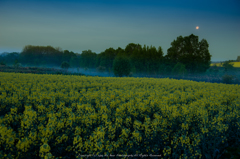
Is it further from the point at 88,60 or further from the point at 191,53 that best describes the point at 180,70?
the point at 88,60

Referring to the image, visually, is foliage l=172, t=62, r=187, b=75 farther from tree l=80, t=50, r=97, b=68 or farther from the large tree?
tree l=80, t=50, r=97, b=68

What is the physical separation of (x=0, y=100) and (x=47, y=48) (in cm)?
19880

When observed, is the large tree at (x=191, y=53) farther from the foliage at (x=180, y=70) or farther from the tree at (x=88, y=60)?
the tree at (x=88, y=60)

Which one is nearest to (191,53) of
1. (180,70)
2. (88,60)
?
(180,70)

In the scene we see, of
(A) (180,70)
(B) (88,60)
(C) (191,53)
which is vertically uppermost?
(B) (88,60)

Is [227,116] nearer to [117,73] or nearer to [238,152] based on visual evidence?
[238,152]

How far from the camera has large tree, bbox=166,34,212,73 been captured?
238 ft

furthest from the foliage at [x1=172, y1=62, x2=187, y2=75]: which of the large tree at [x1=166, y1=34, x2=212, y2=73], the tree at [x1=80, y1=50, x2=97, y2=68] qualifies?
the tree at [x1=80, y1=50, x2=97, y2=68]

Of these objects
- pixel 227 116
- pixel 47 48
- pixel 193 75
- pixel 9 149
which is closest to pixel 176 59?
pixel 193 75

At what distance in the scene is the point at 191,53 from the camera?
7769 cm

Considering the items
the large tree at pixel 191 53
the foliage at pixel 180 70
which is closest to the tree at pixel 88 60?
the large tree at pixel 191 53

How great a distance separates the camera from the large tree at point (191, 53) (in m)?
72.6

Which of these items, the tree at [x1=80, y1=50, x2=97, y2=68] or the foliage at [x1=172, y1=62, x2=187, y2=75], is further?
the tree at [x1=80, y1=50, x2=97, y2=68]

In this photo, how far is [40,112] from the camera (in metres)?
7.54
